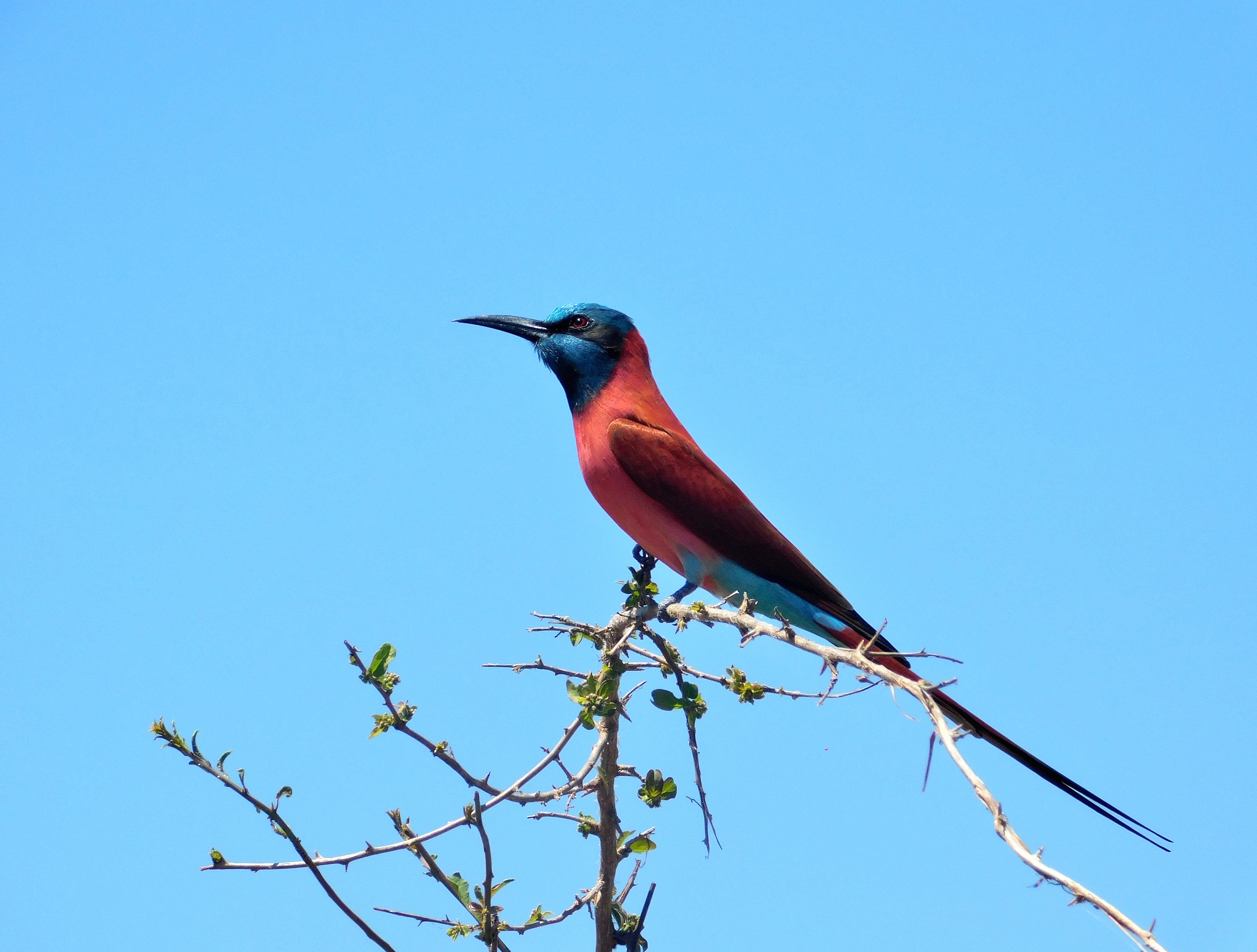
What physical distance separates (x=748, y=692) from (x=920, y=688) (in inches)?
25.1

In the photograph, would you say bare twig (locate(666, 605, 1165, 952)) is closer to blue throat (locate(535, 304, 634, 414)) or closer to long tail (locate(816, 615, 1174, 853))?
long tail (locate(816, 615, 1174, 853))

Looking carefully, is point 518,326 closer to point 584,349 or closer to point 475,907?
point 584,349

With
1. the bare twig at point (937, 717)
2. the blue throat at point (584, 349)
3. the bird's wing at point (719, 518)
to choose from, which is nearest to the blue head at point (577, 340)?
the blue throat at point (584, 349)

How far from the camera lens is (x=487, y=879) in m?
2.88

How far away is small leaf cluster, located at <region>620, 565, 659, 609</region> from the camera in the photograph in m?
4.21

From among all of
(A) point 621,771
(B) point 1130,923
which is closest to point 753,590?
(A) point 621,771

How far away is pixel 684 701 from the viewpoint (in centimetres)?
340

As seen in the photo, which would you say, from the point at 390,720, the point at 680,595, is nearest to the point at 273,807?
the point at 390,720

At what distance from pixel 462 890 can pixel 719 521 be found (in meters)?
2.17

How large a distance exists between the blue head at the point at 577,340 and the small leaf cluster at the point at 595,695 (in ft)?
7.00

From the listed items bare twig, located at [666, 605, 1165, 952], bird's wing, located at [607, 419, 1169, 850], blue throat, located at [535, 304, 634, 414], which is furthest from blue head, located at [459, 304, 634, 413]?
bare twig, located at [666, 605, 1165, 952]

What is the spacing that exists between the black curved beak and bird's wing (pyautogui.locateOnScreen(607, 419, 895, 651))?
861 millimetres

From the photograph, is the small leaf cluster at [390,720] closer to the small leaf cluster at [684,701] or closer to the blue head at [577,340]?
the small leaf cluster at [684,701]

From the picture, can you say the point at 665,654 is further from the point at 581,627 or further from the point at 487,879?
the point at 487,879
